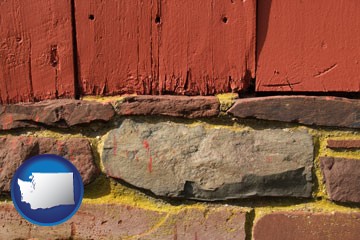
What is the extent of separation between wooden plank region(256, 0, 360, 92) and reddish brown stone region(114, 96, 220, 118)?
184 mm

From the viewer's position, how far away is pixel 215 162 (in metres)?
1.40

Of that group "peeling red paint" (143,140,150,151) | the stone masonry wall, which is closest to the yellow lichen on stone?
the stone masonry wall

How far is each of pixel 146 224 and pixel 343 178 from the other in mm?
593

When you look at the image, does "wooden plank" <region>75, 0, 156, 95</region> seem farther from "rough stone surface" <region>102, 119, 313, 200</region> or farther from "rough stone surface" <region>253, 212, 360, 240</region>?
"rough stone surface" <region>253, 212, 360, 240</region>

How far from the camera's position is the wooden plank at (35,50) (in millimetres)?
1455

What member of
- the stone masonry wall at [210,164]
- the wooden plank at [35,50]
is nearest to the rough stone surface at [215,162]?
the stone masonry wall at [210,164]

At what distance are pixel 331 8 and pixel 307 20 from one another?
8 centimetres

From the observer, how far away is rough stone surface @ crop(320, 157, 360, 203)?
139 centimetres

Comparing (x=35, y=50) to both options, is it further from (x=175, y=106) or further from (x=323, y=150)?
(x=323, y=150)

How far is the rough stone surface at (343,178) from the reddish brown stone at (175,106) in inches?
14.6

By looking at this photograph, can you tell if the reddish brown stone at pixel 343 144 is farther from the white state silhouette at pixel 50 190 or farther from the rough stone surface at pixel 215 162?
the white state silhouette at pixel 50 190

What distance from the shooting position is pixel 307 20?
55.7 inches

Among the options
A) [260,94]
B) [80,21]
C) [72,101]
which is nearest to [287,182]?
[260,94]

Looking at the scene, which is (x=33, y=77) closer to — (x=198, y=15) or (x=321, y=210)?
(x=198, y=15)
